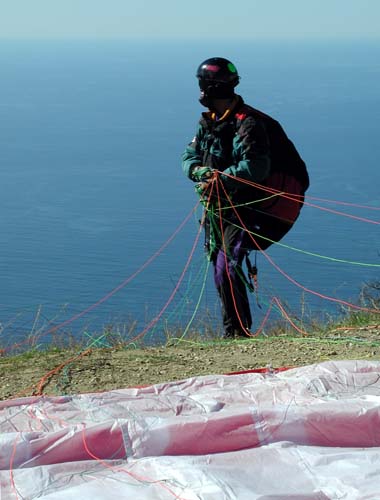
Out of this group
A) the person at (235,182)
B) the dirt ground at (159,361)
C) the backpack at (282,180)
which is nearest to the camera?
the dirt ground at (159,361)

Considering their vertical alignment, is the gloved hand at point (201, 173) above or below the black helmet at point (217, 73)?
below

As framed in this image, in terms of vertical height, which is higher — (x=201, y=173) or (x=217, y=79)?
(x=217, y=79)

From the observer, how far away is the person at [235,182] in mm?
6719

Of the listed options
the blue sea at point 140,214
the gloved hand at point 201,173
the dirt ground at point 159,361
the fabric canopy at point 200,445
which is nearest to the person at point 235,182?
the gloved hand at point 201,173

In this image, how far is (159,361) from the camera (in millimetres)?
6191

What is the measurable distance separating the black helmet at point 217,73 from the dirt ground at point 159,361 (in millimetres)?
1890

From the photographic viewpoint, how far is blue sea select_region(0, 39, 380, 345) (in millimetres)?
33688

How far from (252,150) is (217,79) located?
0.59 metres

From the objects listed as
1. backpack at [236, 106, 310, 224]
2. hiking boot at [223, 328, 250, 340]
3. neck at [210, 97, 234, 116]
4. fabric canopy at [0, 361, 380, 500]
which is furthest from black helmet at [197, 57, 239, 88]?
fabric canopy at [0, 361, 380, 500]

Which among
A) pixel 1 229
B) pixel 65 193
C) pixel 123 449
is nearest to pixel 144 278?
pixel 1 229

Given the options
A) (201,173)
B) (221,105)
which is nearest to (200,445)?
(201,173)

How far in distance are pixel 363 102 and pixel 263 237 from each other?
459ft

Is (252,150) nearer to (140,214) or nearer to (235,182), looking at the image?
(235,182)

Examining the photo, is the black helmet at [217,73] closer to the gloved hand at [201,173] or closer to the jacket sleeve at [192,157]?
the jacket sleeve at [192,157]
